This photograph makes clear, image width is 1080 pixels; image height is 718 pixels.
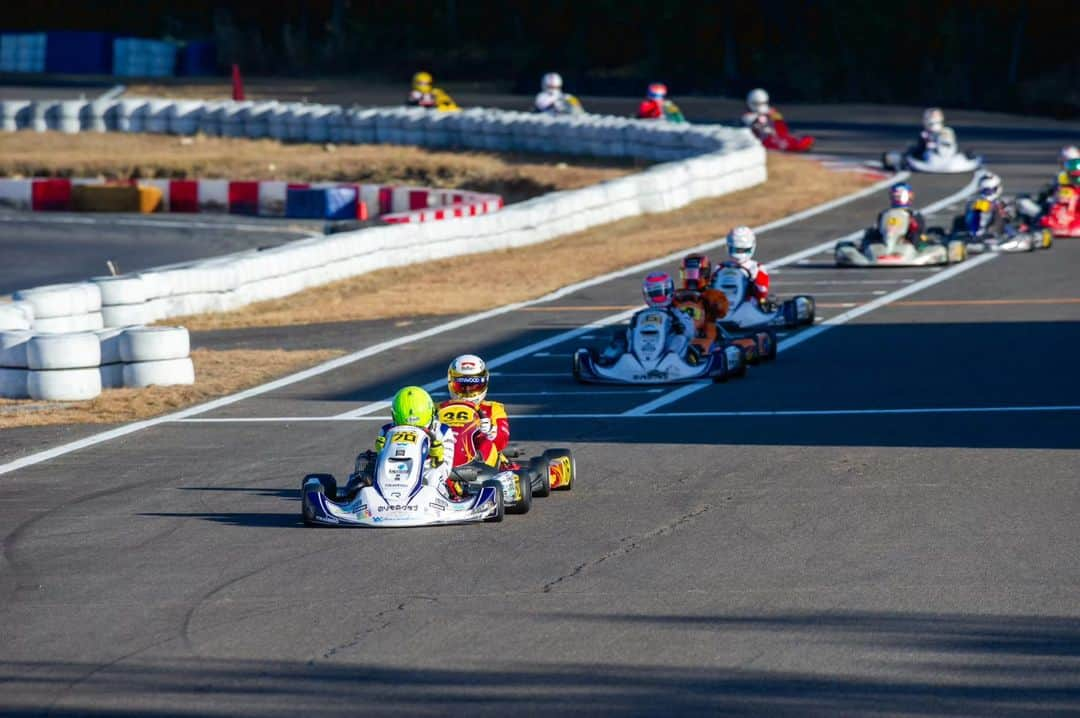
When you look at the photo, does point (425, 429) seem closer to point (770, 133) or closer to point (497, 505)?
point (497, 505)

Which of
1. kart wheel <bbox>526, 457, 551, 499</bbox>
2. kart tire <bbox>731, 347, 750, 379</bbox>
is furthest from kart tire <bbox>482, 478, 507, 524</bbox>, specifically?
kart tire <bbox>731, 347, 750, 379</bbox>

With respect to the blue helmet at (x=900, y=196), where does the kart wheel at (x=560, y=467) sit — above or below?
below

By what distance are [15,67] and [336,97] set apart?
48.8ft

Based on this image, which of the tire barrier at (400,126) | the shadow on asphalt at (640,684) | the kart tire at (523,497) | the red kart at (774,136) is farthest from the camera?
the red kart at (774,136)

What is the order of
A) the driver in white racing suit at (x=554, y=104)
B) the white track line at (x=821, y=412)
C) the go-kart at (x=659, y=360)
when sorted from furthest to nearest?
the driver in white racing suit at (x=554, y=104)
the go-kart at (x=659, y=360)
the white track line at (x=821, y=412)

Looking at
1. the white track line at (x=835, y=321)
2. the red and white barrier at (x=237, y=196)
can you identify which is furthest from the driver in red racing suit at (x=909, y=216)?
the red and white barrier at (x=237, y=196)

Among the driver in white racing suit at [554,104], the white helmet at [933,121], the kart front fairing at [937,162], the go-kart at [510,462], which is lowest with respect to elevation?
the go-kart at [510,462]

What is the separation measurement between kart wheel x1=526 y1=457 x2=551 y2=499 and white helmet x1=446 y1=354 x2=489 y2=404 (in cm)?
54

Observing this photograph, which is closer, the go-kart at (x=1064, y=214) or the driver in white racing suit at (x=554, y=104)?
the go-kart at (x=1064, y=214)

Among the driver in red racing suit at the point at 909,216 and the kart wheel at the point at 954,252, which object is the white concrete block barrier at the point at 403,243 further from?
the kart wheel at the point at 954,252

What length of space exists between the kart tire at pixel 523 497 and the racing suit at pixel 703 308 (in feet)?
16.0

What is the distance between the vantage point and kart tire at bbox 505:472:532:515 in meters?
10.3

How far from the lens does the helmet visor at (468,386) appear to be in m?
11.1

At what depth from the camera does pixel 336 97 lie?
4856 centimetres
